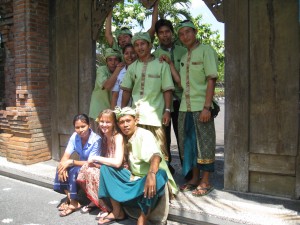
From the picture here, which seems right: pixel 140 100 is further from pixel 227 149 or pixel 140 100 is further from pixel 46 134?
pixel 46 134

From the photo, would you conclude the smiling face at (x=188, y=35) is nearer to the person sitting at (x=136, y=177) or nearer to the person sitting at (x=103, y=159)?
the person sitting at (x=136, y=177)

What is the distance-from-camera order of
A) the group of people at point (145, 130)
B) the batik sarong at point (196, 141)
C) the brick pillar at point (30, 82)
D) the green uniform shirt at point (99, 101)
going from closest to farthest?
the group of people at point (145, 130) → the batik sarong at point (196, 141) → the green uniform shirt at point (99, 101) → the brick pillar at point (30, 82)

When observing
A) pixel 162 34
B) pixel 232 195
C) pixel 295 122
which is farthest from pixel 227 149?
pixel 162 34

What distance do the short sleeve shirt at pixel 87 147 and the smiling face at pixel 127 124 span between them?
0.52 m

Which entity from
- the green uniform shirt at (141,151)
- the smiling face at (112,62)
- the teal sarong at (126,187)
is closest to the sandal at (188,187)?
the green uniform shirt at (141,151)

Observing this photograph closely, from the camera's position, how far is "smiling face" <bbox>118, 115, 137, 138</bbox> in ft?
12.3

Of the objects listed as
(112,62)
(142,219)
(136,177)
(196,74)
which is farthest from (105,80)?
(142,219)

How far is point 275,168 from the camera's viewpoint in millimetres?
4047

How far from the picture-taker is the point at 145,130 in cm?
379

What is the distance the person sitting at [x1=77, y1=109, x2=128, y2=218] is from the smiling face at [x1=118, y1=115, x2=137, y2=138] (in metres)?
0.10

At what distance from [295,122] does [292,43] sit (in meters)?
0.89

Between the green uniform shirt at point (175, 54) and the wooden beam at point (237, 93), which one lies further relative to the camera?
the green uniform shirt at point (175, 54)

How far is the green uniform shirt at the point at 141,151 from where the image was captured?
3.61 m

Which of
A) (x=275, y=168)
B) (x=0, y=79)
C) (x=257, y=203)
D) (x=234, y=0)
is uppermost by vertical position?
(x=234, y=0)
